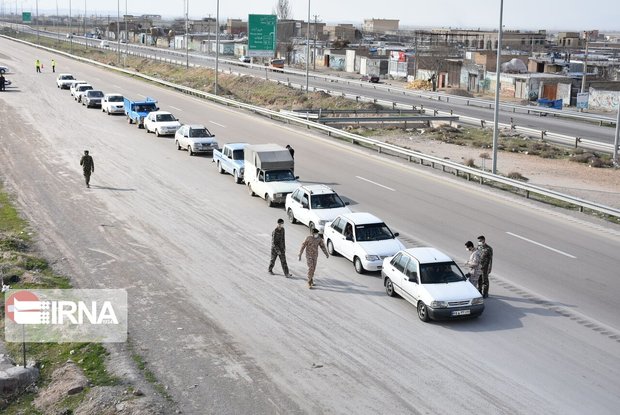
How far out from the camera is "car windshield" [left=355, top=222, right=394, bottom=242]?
67.1 feet

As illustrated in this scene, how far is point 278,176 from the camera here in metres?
27.9

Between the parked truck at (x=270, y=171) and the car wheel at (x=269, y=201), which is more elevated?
the parked truck at (x=270, y=171)

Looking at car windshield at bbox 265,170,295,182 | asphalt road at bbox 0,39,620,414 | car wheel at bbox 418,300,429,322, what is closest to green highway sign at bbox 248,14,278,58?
asphalt road at bbox 0,39,620,414

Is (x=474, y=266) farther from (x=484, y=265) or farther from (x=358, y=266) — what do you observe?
(x=358, y=266)

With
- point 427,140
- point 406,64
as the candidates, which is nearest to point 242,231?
point 427,140

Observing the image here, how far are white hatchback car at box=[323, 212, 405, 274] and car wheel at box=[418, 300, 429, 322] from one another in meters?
2.89

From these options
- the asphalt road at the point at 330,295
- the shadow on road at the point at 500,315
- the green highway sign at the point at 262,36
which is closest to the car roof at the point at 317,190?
the asphalt road at the point at 330,295

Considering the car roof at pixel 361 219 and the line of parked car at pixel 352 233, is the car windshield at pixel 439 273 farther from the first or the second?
the car roof at pixel 361 219

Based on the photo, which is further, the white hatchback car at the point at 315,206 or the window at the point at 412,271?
the white hatchback car at the point at 315,206

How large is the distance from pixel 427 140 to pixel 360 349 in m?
35.3

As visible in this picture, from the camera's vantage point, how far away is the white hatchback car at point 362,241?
1972cm

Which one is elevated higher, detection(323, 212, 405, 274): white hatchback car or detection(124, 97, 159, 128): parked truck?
detection(124, 97, 159, 128): parked truck

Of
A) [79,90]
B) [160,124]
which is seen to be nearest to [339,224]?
[160,124]

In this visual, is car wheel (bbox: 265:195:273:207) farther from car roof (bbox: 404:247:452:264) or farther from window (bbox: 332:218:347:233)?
car roof (bbox: 404:247:452:264)
